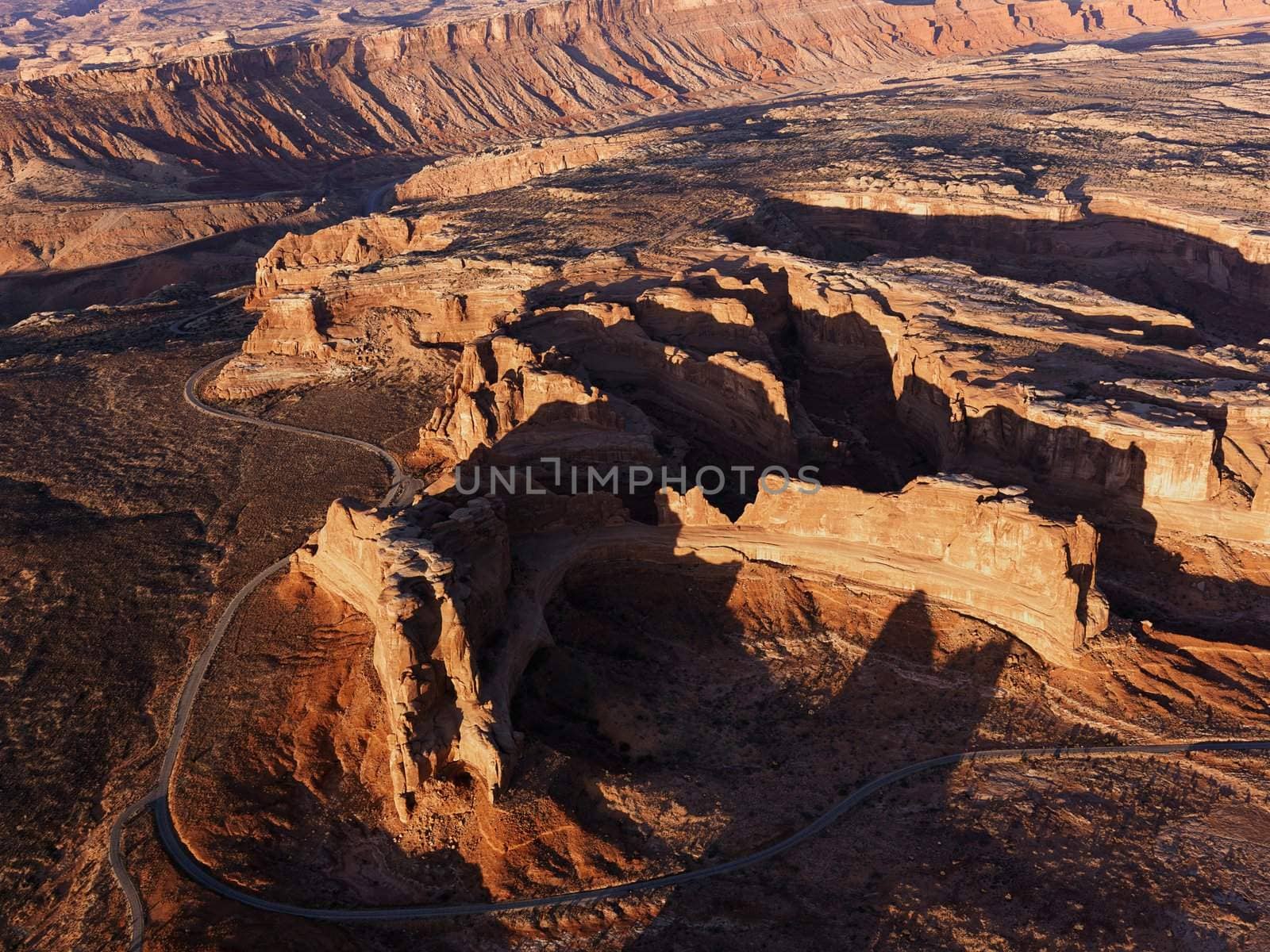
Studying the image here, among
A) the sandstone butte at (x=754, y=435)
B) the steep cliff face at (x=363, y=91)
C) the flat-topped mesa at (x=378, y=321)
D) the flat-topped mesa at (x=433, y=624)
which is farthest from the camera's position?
the steep cliff face at (x=363, y=91)

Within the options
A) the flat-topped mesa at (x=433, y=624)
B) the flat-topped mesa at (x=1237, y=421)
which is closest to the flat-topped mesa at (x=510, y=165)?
the flat-topped mesa at (x=1237, y=421)

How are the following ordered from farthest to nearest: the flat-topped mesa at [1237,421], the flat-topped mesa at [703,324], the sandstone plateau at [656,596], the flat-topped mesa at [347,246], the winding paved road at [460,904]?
the flat-topped mesa at [347,246]
the flat-topped mesa at [703,324]
the flat-topped mesa at [1237,421]
the sandstone plateau at [656,596]
the winding paved road at [460,904]

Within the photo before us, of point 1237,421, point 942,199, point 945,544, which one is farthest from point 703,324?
point 942,199

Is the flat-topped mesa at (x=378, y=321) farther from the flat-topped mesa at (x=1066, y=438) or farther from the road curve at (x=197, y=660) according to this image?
the flat-topped mesa at (x=1066, y=438)

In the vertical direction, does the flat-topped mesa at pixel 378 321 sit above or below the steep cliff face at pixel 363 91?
below

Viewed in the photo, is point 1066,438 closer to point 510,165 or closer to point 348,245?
point 348,245

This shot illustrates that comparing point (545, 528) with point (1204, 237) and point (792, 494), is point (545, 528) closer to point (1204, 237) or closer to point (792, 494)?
point (792, 494)
